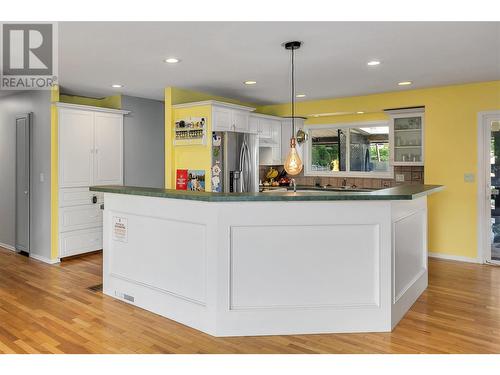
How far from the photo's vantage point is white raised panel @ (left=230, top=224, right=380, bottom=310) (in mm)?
2914

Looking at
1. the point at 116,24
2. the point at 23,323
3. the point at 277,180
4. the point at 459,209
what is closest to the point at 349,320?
the point at 23,323

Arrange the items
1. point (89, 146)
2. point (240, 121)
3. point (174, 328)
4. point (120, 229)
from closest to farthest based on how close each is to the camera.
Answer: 1. point (174, 328)
2. point (120, 229)
3. point (89, 146)
4. point (240, 121)

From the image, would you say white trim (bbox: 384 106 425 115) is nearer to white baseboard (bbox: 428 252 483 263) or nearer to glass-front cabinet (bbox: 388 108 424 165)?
glass-front cabinet (bbox: 388 108 424 165)

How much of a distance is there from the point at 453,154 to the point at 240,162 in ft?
9.57

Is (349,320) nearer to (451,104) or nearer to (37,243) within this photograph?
(451,104)

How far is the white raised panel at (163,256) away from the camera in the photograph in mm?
3037

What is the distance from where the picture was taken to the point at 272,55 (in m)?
3.82

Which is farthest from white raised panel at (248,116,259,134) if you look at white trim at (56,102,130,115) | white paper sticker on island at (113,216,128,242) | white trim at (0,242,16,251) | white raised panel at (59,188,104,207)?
white trim at (0,242,16,251)

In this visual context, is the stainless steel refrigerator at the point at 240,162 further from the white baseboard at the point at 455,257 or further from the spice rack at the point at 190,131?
the white baseboard at the point at 455,257

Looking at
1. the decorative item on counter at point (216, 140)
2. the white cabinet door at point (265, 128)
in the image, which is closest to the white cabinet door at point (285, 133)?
the white cabinet door at point (265, 128)

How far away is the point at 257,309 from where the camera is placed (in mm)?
2930

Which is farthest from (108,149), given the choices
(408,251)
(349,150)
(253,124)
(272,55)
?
(408,251)

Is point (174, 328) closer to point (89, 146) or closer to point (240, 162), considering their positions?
point (240, 162)

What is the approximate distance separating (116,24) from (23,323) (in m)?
2.48
